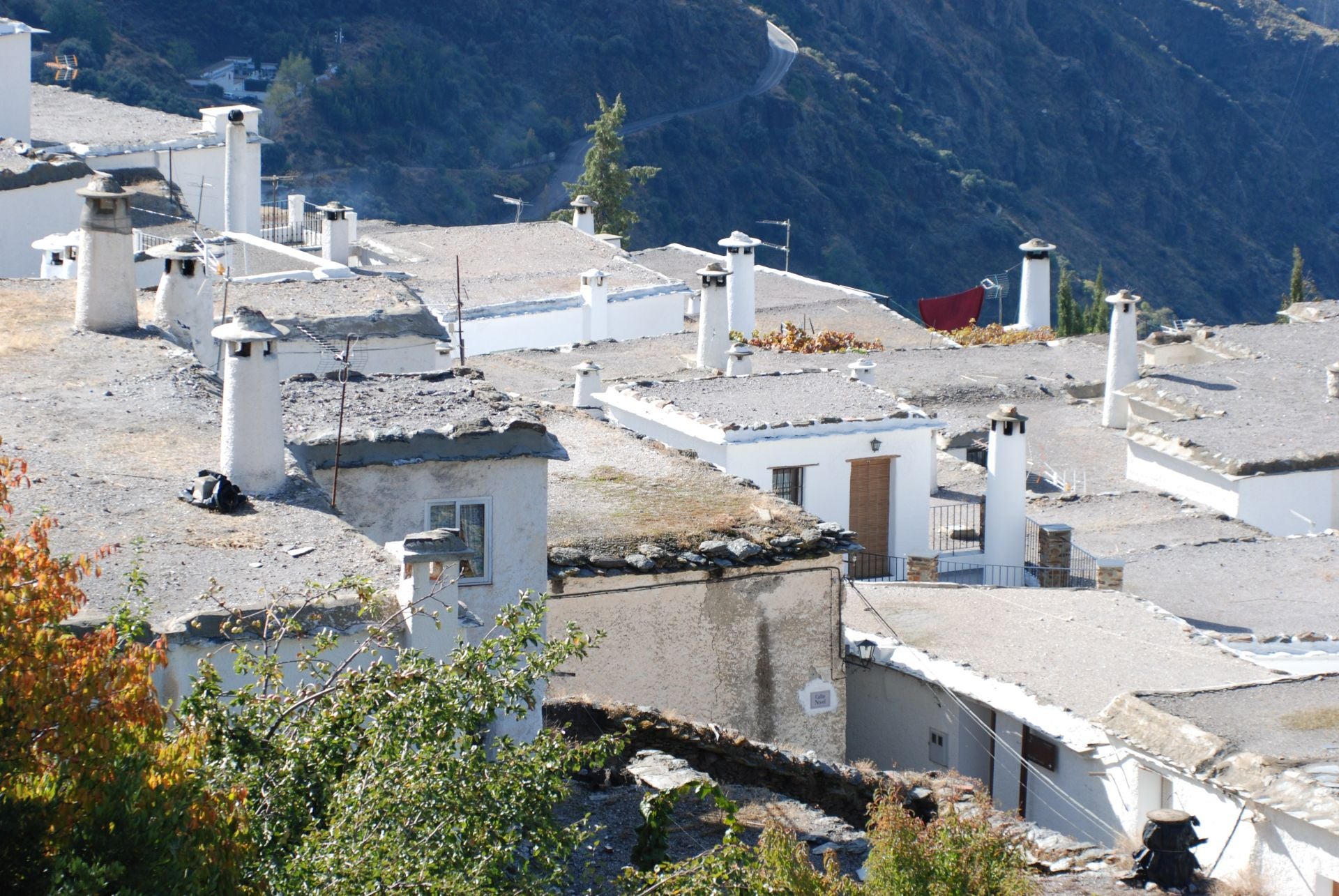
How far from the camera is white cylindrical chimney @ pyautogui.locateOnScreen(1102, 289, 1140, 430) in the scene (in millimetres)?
36125

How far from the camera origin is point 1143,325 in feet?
292

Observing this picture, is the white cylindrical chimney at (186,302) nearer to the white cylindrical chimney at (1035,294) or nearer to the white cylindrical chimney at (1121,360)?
the white cylindrical chimney at (1121,360)

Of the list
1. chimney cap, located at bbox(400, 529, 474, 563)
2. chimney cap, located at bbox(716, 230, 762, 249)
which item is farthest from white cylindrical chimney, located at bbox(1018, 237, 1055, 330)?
chimney cap, located at bbox(400, 529, 474, 563)

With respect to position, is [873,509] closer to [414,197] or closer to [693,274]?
[693,274]

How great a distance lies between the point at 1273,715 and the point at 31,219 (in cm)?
2202

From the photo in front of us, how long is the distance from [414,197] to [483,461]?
80.0m

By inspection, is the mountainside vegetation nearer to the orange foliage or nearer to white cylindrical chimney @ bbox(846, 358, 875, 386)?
white cylindrical chimney @ bbox(846, 358, 875, 386)

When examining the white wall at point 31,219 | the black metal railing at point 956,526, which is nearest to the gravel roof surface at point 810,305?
the black metal railing at point 956,526

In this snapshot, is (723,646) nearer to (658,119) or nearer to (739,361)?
(739,361)

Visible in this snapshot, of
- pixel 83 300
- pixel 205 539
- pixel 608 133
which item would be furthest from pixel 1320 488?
pixel 608 133

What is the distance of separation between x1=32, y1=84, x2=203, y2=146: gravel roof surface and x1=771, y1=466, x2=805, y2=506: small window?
16.8 meters

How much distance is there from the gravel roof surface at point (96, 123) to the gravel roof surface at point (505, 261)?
20.8 feet

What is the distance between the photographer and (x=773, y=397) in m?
28.2

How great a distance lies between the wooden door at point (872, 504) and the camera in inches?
1069
